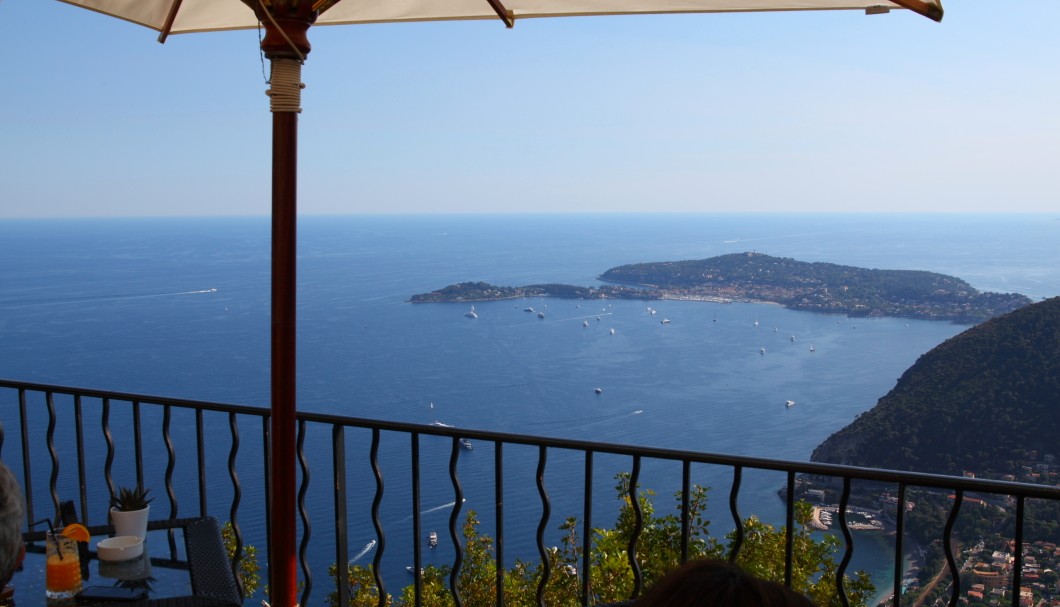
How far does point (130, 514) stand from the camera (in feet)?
6.55

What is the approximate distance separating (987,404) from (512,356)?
28375mm

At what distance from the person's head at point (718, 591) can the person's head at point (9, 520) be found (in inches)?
44.0

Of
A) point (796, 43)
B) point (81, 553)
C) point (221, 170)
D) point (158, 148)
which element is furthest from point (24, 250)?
point (81, 553)

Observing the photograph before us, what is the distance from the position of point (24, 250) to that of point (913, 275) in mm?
77194

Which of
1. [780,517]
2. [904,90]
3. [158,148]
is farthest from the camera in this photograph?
[904,90]

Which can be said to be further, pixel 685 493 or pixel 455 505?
pixel 455 505

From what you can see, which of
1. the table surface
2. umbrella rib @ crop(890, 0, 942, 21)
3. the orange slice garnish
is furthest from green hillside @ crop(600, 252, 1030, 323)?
the orange slice garnish

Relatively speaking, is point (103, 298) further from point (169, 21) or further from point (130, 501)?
point (130, 501)

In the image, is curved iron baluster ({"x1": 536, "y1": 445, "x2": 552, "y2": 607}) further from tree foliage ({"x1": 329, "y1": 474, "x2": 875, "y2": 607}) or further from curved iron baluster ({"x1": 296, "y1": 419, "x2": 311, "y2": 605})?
tree foliage ({"x1": 329, "y1": 474, "x2": 875, "y2": 607})

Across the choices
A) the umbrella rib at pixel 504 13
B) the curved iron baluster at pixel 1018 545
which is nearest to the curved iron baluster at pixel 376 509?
the umbrella rib at pixel 504 13

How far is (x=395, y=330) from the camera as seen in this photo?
45.8 m

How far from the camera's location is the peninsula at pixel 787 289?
108ft

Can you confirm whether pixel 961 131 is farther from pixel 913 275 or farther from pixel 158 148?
pixel 158 148

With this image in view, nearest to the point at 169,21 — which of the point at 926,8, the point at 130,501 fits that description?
the point at 130,501
